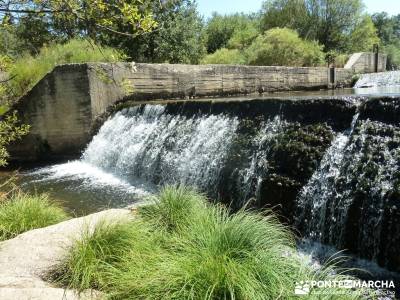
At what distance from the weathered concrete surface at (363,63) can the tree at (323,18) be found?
5.27 meters

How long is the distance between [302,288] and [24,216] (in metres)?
3.25

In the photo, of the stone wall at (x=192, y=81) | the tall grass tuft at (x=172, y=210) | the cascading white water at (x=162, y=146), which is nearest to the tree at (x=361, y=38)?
the stone wall at (x=192, y=81)

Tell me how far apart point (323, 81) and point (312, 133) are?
9.79 metres

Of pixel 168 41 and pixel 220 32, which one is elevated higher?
pixel 220 32

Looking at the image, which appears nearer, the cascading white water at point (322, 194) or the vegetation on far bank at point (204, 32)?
the vegetation on far bank at point (204, 32)

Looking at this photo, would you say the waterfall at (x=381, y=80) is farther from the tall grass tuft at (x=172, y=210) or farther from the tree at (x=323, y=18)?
the tall grass tuft at (x=172, y=210)

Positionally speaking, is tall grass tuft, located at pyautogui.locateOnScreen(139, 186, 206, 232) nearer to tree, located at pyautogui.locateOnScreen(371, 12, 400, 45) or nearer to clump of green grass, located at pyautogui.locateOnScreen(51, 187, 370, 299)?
clump of green grass, located at pyautogui.locateOnScreen(51, 187, 370, 299)

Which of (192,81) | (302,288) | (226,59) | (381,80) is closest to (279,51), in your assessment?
(226,59)

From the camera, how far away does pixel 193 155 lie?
695 centimetres

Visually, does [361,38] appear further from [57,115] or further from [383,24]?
[383,24]

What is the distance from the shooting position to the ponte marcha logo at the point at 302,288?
243 centimetres

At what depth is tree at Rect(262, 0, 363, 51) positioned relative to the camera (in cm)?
2570

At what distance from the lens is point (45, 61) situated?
10.6 meters

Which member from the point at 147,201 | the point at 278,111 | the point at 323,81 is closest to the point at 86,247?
the point at 147,201
